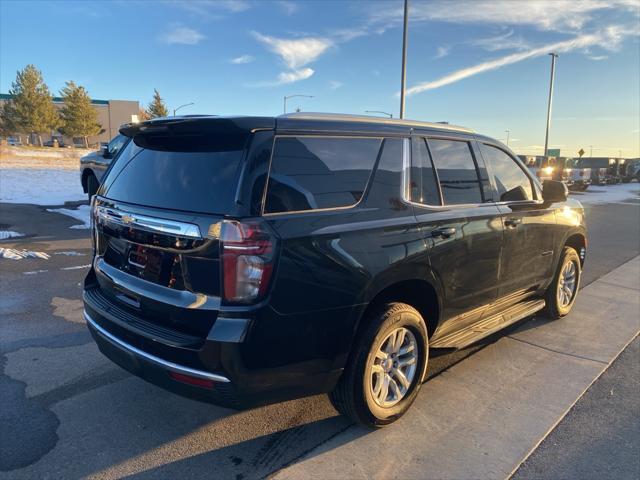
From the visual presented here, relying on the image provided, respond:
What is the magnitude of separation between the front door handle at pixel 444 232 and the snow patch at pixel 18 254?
6.33 metres

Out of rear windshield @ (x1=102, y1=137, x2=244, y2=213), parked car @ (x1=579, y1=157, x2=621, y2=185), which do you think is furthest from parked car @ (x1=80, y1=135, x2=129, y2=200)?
parked car @ (x1=579, y1=157, x2=621, y2=185)

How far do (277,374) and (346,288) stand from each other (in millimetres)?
587

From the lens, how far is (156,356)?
254 cm

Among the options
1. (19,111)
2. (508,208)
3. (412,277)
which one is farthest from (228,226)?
(19,111)

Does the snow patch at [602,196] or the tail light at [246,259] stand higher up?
the tail light at [246,259]

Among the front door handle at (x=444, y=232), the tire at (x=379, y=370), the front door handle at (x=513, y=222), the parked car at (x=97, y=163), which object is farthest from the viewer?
the parked car at (x=97, y=163)

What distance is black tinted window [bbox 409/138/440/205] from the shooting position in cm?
321

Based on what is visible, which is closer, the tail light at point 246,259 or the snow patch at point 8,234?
the tail light at point 246,259

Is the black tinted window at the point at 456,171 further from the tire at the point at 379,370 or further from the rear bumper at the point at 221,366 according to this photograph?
the rear bumper at the point at 221,366

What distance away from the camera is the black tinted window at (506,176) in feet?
13.4

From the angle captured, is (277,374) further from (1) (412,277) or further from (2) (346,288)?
(1) (412,277)

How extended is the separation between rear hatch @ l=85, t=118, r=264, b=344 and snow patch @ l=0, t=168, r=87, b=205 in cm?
1192

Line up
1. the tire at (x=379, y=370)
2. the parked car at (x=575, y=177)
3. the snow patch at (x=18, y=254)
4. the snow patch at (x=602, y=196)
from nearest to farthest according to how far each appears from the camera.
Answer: the tire at (x=379, y=370)
the snow patch at (x=18, y=254)
the snow patch at (x=602, y=196)
the parked car at (x=575, y=177)

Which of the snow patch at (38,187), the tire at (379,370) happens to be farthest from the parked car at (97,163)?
the tire at (379,370)
